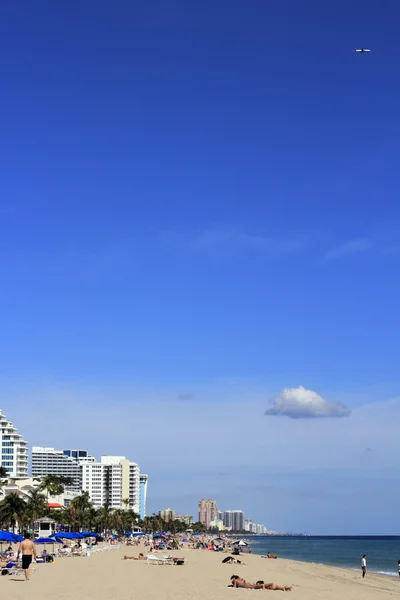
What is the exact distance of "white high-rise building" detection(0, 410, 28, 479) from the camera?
162 m

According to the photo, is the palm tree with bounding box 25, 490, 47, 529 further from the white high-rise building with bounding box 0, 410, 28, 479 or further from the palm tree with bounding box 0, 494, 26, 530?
the white high-rise building with bounding box 0, 410, 28, 479

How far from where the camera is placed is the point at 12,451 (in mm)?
164000

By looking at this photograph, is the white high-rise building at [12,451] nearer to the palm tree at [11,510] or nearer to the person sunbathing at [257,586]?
the palm tree at [11,510]

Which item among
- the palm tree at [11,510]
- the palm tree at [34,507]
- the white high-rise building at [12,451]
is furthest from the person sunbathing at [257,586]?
the white high-rise building at [12,451]

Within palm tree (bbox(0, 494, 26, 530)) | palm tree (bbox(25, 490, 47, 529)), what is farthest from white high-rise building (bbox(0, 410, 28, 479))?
palm tree (bbox(0, 494, 26, 530))

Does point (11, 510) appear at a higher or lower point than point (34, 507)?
higher

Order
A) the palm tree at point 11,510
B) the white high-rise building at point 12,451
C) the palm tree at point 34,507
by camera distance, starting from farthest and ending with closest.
Result: the white high-rise building at point 12,451
the palm tree at point 34,507
the palm tree at point 11,510

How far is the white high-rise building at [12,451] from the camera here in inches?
6398

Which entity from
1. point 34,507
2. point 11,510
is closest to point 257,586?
point 11,510

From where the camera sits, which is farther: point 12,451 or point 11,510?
point 12,451

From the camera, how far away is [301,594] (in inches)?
1309

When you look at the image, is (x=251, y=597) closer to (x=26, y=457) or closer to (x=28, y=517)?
(x=28, y=517)

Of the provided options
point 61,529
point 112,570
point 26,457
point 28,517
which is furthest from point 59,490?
point 112,570

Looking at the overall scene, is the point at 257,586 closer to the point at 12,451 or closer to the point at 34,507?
the point at 34,507
